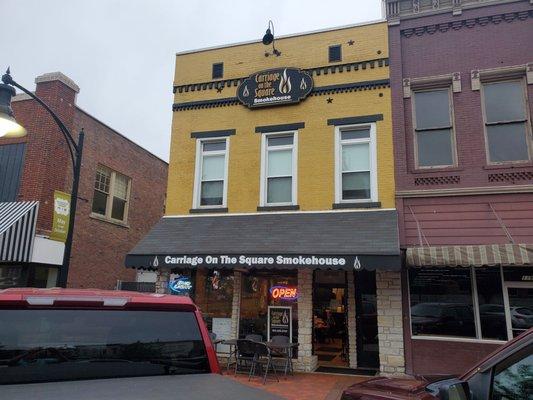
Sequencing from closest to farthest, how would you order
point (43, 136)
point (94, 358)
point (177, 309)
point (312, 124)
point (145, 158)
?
point (94, 358) → point (177, 309) → point (312, 124) → point (43, 136) → point (145, 158)

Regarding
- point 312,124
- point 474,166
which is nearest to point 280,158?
point 312,124

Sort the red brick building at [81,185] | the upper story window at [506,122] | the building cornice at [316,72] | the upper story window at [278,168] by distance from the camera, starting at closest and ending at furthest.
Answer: the upper story window at [506,122], the building cornice at [316,72], the upper story window at [278,168], the red brick building at [81,185]

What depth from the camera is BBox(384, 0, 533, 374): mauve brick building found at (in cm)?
984

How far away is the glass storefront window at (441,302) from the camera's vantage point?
33.1ft

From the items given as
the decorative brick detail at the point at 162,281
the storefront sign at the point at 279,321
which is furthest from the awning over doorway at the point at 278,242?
the storefront sign at the point at 279,321

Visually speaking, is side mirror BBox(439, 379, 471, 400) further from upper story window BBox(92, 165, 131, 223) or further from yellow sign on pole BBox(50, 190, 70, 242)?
upper story window BBox(92, 165, 131, 223)

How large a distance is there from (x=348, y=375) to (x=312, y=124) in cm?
650

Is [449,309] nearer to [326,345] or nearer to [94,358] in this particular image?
[326,345]

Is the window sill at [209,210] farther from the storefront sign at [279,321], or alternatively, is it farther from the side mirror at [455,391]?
the side mirror at [455,391]

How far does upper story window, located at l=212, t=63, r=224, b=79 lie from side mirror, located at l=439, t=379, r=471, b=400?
12.2 meters

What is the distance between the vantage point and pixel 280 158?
12641 mm

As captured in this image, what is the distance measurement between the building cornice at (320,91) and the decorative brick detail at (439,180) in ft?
8.96

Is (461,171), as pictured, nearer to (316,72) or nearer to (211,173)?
(316,72)

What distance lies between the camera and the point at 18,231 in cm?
1388
